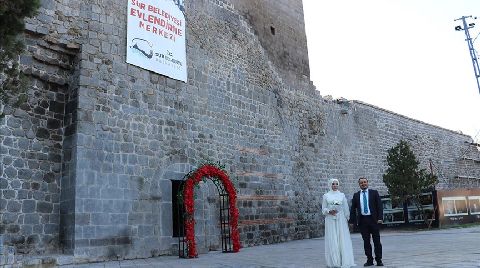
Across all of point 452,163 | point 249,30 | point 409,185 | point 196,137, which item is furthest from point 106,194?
point 452,163

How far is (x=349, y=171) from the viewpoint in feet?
63.5

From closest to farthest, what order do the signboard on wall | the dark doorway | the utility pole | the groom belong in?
the groom < the signboard on wall < the dark doorway < the utility pole

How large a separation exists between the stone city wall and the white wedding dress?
465 centimetres

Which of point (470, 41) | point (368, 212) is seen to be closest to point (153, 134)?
point (368, 212)

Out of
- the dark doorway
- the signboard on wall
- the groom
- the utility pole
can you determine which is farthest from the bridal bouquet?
the utility pole

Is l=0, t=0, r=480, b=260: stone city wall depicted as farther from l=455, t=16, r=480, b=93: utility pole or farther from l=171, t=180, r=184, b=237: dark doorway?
l=455, t=16, r=480, b=93: utility pole

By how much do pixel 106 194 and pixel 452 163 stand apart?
26804 millimetres

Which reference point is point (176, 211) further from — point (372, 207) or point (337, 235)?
point (372, 207)

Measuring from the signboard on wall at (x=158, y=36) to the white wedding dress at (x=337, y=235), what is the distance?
607 cm

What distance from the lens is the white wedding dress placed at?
7320 mm

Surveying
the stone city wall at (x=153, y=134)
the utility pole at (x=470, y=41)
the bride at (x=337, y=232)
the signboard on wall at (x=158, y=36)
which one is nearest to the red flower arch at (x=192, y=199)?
the stone city wall at (x=153, y=134)

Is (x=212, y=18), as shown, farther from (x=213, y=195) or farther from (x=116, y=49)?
(x=213, y=195)

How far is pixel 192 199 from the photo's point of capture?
1055cm

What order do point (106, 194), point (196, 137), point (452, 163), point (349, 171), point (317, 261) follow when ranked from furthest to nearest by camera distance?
point (452, 163), point (349, 171), point (196, 137), point (106, 194), point (317, 261)
